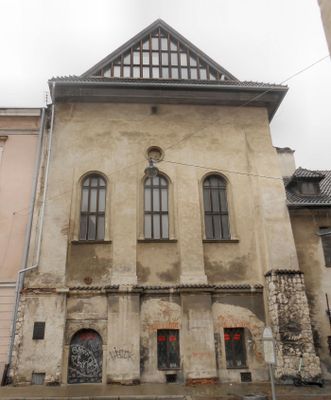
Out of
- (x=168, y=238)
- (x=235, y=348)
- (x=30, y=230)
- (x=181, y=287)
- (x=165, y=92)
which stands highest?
(x=165, y=92)

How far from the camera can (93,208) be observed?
15.0 m

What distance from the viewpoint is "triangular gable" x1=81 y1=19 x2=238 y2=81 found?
1753 cm

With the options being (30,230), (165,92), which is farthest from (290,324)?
(165,92)

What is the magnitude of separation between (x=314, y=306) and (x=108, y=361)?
764cm

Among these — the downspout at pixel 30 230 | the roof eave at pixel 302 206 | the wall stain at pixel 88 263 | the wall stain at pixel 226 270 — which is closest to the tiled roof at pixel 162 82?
the downspout at pixel 30 230

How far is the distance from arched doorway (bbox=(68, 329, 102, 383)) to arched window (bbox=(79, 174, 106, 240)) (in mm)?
3554

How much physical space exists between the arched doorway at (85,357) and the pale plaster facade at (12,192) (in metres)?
2.22

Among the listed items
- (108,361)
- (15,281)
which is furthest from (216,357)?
(15,281)

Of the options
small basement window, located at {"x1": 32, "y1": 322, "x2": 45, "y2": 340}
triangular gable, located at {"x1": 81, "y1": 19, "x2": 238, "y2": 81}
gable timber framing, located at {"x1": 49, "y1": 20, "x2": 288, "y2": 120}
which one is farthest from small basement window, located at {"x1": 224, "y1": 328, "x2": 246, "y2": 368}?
triangular gable, located at {"x1": 81, "y1": 19, "x2": 238, "y2": 81}

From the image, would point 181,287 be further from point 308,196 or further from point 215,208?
point 308,196

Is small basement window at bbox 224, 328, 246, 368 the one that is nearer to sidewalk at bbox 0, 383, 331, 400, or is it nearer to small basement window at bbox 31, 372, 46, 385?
sidewalk at bbox 0, 383, 331, 400

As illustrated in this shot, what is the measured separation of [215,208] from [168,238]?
7.77 ft

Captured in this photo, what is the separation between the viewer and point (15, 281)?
1365cm

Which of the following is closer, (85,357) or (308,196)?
(85,357)
